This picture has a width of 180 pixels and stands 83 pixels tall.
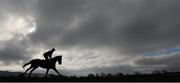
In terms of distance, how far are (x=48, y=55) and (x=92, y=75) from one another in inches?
228

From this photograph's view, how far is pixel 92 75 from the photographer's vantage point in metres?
30.7

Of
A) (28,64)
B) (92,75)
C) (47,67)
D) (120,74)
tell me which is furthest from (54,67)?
(120,74)

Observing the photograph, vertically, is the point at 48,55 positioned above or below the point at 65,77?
above

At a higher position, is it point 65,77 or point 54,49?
point 54,49

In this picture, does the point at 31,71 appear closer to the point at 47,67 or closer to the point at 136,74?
the point at 47,67

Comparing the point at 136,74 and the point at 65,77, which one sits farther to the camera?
the point at 136,74

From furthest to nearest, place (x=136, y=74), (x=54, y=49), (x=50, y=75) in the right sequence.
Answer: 1. (x=136, y=74)
2. (x=50, y=75)
3. (x=54, y=49)

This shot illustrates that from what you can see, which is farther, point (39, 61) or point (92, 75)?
point (92, 75)

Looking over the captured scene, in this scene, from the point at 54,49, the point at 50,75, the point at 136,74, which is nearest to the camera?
the point at 54,49

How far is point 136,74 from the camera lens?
31.8 meters

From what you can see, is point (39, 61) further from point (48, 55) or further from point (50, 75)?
point (50, 75)

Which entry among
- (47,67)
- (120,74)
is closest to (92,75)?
(120,74)

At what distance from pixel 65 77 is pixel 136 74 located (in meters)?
8.60

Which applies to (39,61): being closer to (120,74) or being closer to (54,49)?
(54,49)
